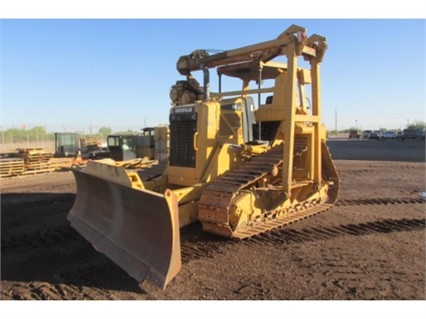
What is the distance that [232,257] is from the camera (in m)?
5.15

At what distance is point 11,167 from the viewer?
57.3 feet

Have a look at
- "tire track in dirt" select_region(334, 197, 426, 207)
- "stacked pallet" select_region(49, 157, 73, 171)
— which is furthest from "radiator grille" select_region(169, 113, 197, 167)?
"stacked pallet" select_region(49, 157, 73, 171)

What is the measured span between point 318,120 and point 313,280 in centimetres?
378

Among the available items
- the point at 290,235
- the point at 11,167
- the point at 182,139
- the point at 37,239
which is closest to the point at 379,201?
the point at 290,235

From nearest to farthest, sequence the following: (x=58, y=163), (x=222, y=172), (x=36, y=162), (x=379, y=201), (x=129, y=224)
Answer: (x=129, y=224) < (x=222, y=172) < (x=379, y=201) < (x=36, y=162) < (x=58, y=163)

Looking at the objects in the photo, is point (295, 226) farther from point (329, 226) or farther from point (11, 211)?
point (11, 211)

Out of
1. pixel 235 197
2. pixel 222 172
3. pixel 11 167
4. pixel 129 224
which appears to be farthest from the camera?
pixel 11 167

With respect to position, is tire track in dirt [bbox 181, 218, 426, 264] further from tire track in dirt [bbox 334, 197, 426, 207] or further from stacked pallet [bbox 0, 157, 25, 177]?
stacked pallet [bbox 0, 157, 25, 177]

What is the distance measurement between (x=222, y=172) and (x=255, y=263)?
196 centimetres

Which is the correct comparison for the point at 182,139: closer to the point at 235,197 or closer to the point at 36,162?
the point at 235,197

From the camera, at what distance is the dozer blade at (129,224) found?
4.38m

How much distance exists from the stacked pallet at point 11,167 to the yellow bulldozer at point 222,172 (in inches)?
479

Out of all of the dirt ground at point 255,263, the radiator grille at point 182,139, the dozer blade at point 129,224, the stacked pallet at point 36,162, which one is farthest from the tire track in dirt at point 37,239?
the stacked pallet at point 36,162

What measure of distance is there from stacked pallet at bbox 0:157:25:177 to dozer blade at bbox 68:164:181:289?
12.3m
